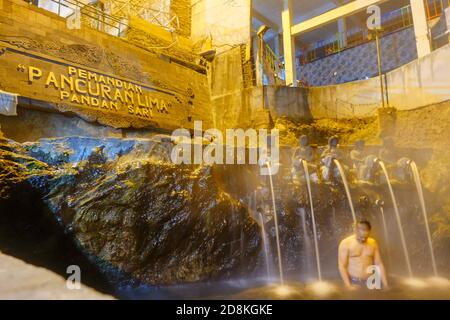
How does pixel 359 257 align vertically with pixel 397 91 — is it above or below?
below

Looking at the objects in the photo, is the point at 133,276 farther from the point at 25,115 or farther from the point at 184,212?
the point at 25,115

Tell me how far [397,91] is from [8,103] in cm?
1415

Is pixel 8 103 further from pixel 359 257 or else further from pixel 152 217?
pixel 359 257

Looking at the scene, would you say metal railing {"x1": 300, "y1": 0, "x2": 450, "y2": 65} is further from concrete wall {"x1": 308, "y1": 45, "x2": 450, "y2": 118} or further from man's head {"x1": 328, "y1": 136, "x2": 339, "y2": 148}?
man's head {"x1": 328, "y1": 136, "x2": 339, "y2": 148}

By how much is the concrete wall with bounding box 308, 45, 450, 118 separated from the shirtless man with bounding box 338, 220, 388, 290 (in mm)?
9226

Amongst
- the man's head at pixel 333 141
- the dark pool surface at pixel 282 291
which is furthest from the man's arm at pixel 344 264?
the man's head at pixel 333 141

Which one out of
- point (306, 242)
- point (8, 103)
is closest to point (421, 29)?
point (306, 242)

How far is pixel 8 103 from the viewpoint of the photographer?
8.45 meters

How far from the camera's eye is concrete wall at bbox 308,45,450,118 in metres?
12.1

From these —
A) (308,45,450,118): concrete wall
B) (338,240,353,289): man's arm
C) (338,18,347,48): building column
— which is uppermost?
(338,18,347,48): building column

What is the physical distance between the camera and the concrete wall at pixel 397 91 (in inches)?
478

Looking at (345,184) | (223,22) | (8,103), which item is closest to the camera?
(8,103)

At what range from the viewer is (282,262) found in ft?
25.5

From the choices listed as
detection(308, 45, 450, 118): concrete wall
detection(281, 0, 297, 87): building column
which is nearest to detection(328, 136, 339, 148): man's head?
detection(308, 45, 450, 118): concrete wall
